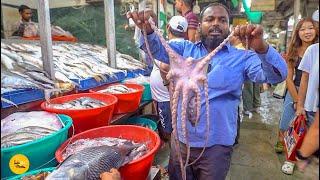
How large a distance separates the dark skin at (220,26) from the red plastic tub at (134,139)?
3.01 ft

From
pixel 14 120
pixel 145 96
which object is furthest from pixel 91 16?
pixel 14 120

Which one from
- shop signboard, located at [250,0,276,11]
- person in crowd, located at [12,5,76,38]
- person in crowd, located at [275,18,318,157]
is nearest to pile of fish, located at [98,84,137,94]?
person in crowd, located at [275,18,318,157]

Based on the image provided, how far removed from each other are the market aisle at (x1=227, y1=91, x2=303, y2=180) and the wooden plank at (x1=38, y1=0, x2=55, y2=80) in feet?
10.1

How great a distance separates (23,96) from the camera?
112 inches

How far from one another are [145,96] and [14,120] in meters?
2.48

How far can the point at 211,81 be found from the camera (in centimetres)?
227

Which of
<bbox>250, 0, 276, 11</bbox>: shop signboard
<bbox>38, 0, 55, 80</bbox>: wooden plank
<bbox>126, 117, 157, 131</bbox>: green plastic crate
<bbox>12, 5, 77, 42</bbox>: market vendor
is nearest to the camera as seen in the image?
<bbox>38, 0, 55, 80</bbox>: wooden plank

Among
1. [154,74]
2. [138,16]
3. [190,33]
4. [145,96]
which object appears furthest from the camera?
[190,33]

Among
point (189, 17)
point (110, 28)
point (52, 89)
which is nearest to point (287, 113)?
point (189, 17)

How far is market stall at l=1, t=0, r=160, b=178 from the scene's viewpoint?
2031 millimetres

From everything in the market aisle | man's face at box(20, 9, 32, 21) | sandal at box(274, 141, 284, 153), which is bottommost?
the market aisle

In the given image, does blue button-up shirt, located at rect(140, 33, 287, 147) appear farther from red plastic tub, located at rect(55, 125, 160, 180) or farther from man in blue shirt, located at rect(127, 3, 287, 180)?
red plastic tub, located at rect(55, 125, 160, 180)

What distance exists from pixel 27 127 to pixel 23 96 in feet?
2.50

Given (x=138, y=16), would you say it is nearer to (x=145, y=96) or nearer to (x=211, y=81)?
(x=211, y=81)
